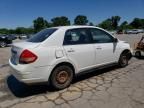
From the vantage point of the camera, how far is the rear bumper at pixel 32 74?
4355 millimetres

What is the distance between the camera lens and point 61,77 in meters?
4.95

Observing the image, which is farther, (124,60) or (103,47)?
(124,60)

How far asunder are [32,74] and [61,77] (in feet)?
2.88

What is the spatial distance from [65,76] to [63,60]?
1.66 feet

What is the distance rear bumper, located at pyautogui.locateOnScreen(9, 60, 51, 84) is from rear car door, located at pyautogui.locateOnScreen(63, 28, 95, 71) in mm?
788

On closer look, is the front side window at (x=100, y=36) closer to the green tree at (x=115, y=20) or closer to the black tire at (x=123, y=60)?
the black tire at (x=123, y=60)

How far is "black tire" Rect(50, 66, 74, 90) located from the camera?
15.7 ft

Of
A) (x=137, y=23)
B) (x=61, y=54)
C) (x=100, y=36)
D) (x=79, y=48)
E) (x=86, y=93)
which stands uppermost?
(x=137, y=23)

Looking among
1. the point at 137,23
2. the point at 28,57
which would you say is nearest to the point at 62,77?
the point at 28,57

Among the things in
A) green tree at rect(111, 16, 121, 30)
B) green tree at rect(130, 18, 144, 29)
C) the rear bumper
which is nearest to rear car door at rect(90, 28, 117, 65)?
the rear bumper

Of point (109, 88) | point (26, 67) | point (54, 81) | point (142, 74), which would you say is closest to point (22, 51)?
point (26, 67)

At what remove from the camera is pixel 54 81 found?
189 inches

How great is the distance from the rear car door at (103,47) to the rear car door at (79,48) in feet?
0.76

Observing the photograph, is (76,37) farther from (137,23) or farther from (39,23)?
(137,23)
